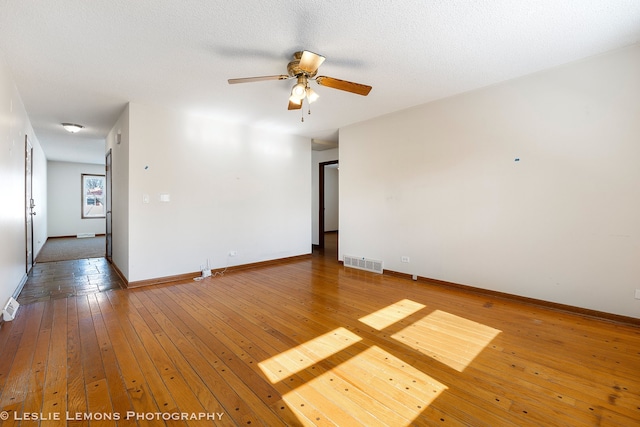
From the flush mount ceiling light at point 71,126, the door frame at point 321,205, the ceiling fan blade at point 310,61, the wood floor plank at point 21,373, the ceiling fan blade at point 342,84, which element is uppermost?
the flush mount ceiling light at point 71,126

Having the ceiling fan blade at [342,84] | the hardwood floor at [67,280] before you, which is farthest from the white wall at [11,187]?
the ceiling fan blade at [342,84]

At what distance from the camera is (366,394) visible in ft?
5.99

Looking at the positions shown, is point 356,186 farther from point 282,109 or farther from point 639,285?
point 639,285

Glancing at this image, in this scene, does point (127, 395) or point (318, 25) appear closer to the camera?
point (127, 395)

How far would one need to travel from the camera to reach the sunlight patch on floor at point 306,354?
2070mm

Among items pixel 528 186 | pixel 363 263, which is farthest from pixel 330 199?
pixel 528 186

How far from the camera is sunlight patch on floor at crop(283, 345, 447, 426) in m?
1.63

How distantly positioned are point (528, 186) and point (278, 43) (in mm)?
3227

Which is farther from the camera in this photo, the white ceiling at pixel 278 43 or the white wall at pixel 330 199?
the white wall at pixel 330 199

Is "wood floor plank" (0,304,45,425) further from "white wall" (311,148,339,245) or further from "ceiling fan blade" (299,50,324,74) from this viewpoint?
"white wall" (311,148,339,245)

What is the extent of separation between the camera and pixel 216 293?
152 inches

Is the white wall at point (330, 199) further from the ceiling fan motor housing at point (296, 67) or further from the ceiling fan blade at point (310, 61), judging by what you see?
the ceiling fan blade at point (310, 61)

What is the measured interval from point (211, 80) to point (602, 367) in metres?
4.53

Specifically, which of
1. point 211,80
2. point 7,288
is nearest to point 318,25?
point 211,80
